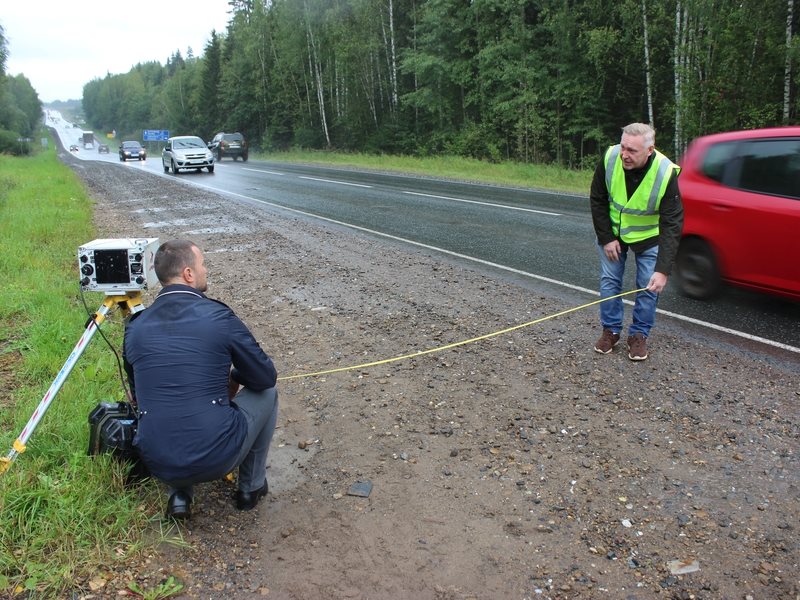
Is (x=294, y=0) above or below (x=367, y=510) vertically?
above

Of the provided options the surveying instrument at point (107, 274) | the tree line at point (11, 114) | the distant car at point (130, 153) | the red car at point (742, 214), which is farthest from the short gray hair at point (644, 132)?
the distant car at point (130, 153)

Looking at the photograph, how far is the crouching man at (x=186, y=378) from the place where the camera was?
2945 mm

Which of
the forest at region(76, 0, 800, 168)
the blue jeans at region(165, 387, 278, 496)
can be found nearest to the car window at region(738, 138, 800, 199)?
the blue jeans at region(165, 387, 278, 496)

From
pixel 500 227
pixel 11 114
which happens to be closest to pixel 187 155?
pixel 500 227

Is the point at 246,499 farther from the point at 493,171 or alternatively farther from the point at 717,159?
the point at 493,171

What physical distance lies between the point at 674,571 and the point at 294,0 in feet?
185

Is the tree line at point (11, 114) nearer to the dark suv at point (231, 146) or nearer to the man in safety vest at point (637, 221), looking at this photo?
the dark suv at point (231, 146)

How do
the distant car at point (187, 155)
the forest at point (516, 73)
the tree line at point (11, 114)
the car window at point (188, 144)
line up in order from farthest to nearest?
the tree line at point (11, 114) → the car window at point (188, 144) → the distant car at point (187, 155) → the forest at point (516, 73)

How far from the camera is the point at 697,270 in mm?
6641

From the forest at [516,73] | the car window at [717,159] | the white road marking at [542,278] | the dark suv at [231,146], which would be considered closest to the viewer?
the white road marking at [542,278]

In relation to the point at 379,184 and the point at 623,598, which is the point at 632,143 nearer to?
the point at 623,598

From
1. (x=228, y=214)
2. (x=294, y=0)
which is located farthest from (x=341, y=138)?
(x=228, y=214)

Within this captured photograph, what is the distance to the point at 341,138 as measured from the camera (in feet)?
158

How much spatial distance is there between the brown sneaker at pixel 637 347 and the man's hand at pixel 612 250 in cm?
67
